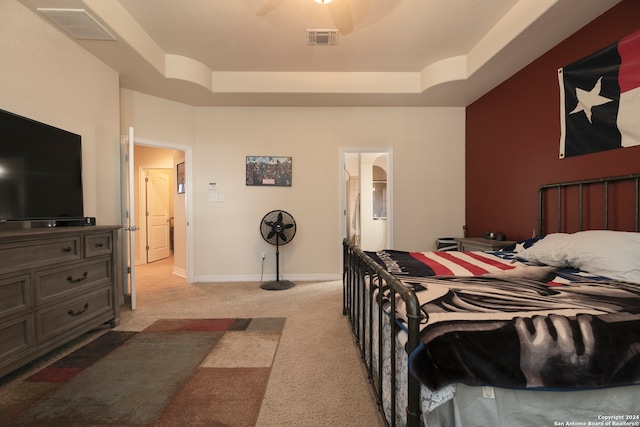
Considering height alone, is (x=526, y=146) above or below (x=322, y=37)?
below

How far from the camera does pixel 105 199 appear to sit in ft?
9.57

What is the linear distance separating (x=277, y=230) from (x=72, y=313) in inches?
82.7

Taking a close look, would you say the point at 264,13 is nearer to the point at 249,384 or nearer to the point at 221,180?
the point at 221,180

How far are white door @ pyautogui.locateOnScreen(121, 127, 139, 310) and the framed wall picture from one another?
145cm

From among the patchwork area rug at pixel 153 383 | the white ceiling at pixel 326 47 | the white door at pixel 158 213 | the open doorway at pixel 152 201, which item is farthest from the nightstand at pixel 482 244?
the white door at pixel 158 213

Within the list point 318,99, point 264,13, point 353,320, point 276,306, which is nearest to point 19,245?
point 276,306

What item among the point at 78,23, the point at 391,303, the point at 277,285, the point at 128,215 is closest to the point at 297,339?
the point at 391,303

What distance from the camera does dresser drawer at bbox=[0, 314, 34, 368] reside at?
153 cm

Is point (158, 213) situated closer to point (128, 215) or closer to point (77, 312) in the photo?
point (128, 215)

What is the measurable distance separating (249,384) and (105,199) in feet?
8.43

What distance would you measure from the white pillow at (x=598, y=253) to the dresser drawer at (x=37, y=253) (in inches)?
127

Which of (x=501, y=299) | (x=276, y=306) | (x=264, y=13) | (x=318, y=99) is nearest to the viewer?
(x=501, y=299)

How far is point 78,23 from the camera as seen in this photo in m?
2.21

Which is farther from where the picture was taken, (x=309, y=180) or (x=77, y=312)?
(x=309, y=180)
